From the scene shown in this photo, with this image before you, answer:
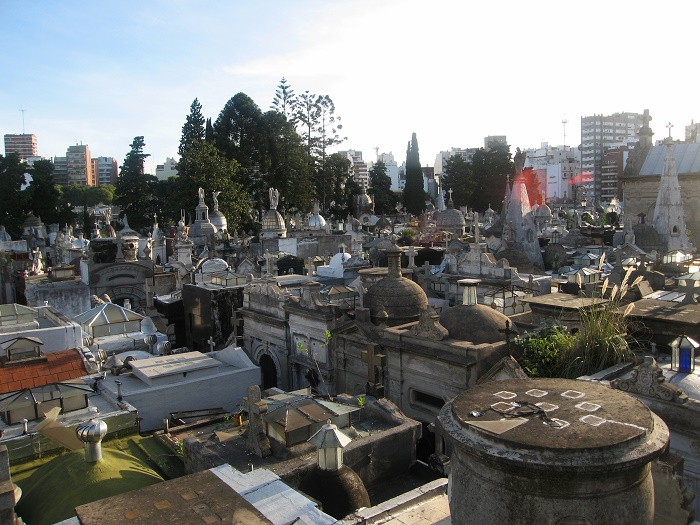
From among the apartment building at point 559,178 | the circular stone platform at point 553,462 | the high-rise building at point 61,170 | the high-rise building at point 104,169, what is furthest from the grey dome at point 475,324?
the high-rise building at point 104,169

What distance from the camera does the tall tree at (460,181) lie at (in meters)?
89.7

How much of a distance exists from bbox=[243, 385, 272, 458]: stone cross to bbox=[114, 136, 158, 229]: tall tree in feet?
227

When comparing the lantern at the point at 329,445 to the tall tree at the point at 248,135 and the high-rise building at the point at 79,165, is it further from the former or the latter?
the high-rise building at the point at 79,165

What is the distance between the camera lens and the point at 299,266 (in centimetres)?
4059

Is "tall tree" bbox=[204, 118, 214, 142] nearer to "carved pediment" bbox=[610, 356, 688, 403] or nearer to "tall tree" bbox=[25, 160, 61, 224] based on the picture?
"tall tree" bbox=[25, 160, 61, 224]

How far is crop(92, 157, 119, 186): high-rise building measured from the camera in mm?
167650

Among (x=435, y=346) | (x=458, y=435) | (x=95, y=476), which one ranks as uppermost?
(x=458, y=435)

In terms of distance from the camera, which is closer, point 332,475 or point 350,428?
point 332,475

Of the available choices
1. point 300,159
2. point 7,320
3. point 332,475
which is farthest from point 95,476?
point 300,159

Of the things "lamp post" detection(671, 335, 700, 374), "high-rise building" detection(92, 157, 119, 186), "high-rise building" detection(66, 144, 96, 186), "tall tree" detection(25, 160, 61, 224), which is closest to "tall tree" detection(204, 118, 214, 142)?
"tall tree" detection(25, 160, 61, 224)

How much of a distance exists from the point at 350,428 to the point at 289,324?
9.78 meters

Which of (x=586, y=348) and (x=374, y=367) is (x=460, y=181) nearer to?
(x=374, y=367)

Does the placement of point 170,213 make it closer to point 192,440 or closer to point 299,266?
point 299,266

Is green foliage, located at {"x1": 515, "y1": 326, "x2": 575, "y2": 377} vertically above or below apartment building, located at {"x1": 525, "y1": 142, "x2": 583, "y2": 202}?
below
